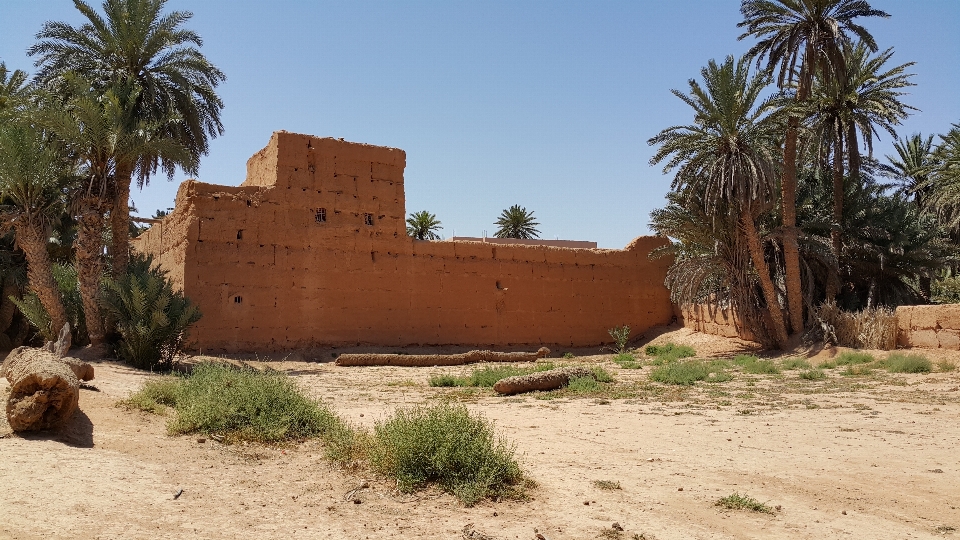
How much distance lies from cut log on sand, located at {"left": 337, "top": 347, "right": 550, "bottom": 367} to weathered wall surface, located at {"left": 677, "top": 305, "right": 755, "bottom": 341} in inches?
245

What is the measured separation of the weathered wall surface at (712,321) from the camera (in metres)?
21.0

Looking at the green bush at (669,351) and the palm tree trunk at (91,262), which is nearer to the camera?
the palm tree trunk at (91,262)

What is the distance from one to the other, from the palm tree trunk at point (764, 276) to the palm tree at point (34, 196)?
16.4 meters

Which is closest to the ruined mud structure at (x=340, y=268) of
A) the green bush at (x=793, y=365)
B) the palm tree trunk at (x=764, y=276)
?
the palm tree trunk at (x=764, y=276)

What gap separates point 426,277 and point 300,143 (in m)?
4.86

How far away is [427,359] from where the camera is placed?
17.4 m

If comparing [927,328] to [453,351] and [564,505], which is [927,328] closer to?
[453,351]

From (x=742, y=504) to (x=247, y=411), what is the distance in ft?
15.9

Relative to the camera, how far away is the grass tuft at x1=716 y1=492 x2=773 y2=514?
5.29 meters

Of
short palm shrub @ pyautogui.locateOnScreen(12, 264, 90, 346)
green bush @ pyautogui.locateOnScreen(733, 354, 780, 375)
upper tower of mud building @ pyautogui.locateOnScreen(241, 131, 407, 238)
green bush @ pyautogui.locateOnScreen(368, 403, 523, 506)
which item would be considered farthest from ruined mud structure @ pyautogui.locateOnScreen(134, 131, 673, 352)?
green bush @ pyautogui.locateOnScreen(368, 403, 523, 506)

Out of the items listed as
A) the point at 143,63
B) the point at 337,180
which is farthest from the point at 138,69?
the point at 337,180

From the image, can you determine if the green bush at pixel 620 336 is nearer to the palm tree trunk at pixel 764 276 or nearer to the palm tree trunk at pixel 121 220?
the palm tree trunk at pixel 764 276

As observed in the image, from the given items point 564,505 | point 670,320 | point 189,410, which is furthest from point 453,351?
point 564,505

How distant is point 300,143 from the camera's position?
18.1m
